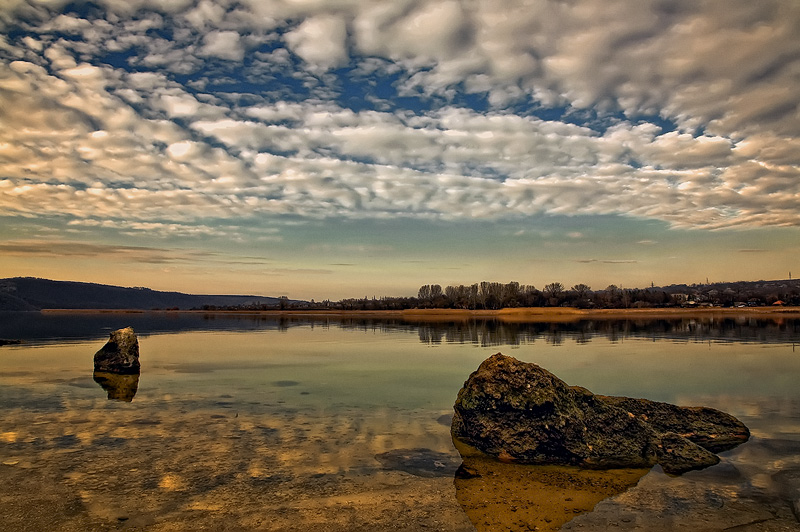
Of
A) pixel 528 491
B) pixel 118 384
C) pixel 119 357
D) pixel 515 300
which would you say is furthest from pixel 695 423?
pixel 515 300

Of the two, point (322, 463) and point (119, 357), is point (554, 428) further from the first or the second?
point (119, 357)

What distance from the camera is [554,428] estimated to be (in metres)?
11.4

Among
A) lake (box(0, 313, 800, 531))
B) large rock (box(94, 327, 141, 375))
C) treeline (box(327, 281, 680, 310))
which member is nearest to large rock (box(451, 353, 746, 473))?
lake (box(0, 313, 800, 531))

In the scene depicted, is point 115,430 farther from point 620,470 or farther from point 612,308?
point 612,308

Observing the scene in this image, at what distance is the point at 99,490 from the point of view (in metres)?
8.97

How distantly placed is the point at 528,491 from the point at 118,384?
19.6 meters

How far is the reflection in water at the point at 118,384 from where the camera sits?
18725 millimetres

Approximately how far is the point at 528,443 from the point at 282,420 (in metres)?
7.50

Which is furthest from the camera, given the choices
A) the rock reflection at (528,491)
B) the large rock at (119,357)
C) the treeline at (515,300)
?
the treeline at (515,300)

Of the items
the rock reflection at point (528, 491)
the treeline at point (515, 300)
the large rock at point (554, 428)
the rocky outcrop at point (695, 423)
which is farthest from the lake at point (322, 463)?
the treeline at point (515, 300)

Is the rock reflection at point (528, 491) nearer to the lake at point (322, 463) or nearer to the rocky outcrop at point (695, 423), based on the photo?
the lake at point (322, 463)

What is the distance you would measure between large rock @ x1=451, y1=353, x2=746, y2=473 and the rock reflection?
0.39 m

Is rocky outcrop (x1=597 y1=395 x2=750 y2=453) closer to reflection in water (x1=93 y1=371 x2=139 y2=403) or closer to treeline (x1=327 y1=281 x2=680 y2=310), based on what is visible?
reflection in water (x1=93 y1=371 x2=139 y2=403)

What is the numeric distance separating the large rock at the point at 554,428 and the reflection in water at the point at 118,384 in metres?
13.6
